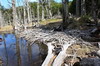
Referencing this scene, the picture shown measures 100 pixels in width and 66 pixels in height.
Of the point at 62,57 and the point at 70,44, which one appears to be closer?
the point at 62,57

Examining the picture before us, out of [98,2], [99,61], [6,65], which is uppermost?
[98,2]

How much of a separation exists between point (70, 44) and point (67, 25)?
10623 mm

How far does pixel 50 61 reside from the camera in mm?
9359

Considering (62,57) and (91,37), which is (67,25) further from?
(62,57)

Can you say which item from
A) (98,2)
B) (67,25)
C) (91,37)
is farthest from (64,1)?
(91,37)

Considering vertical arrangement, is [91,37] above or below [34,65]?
above

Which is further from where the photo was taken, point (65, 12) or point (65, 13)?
point (65, 13)

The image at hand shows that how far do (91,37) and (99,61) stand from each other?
7178 mm

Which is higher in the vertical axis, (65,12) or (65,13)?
(65,12)

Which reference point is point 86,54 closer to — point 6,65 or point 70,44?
point 70,44

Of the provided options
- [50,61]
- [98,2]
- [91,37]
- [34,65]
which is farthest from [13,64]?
[98,2]

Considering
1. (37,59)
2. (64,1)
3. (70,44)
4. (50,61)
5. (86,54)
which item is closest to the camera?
(50,61)

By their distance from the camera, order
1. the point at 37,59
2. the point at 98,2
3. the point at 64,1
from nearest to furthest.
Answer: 1. the point at 37,59
2. the point at 64,1
3. the point at 98,2

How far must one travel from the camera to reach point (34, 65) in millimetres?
10727
